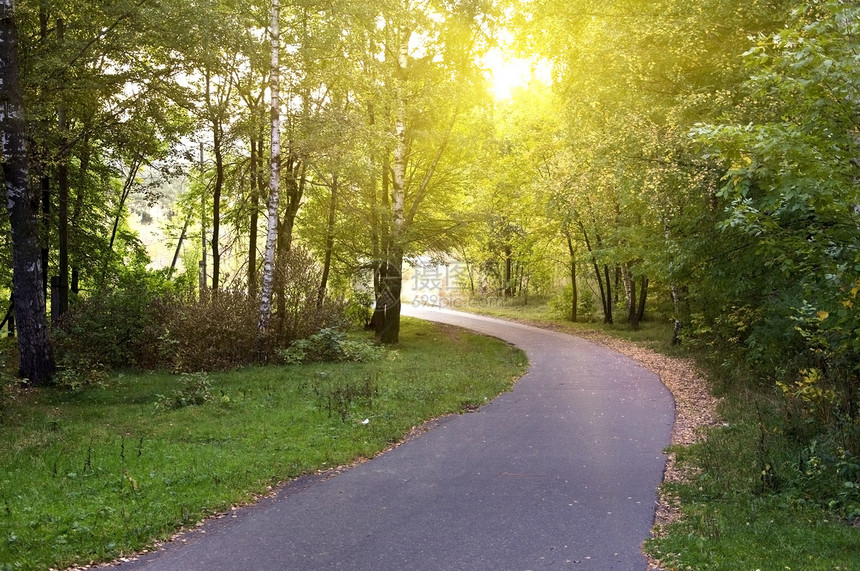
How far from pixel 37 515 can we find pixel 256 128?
15.5 meters

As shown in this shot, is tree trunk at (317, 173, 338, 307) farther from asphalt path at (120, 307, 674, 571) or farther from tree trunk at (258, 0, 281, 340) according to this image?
asphalt path at (120, 307, 674, 571)

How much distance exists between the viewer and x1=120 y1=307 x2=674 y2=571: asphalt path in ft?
18.0

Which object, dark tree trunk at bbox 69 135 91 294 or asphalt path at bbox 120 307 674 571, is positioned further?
dark tree trunk at bbox 69 135 91 294

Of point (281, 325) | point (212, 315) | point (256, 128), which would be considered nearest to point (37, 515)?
point (212, 315)

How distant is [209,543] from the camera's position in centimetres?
578

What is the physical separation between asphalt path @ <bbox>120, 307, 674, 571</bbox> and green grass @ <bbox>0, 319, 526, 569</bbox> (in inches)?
19.2

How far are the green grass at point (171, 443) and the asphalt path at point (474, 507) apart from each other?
1.60 ft

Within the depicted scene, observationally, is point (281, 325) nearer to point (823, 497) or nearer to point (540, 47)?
point (540, 47)

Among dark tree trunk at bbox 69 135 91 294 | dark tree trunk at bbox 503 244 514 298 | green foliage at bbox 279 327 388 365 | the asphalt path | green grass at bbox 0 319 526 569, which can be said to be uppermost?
dark tree trunk at bbox 69 135 91 294

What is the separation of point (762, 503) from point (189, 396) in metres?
9.43

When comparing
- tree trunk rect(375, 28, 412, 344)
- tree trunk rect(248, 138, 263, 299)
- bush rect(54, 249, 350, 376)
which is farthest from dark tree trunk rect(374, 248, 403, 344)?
tree trunk rect(248, 138, 263, 299)

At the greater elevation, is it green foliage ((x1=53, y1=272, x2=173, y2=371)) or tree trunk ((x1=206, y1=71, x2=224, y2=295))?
tree trunk ((x1=206, y1=71, x2=224, y2=295))

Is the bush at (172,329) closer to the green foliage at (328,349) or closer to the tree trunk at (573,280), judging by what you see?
the green foliage at (328,349)

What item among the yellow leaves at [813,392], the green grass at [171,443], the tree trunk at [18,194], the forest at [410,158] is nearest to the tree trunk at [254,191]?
the forest at [410,158]
